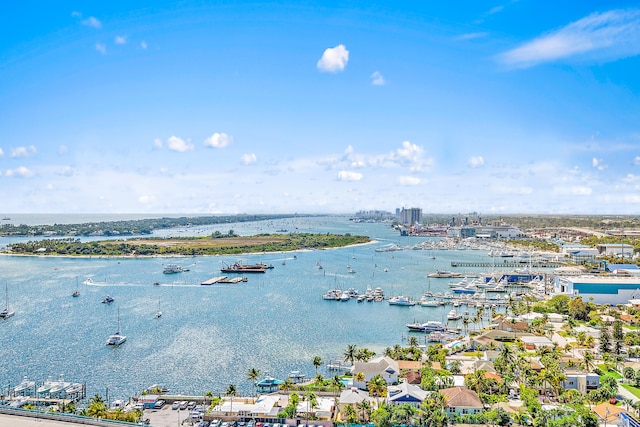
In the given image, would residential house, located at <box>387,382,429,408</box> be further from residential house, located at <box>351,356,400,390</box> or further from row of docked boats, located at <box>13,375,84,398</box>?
row of docked boats, located at <box>13,375,84,398</box>

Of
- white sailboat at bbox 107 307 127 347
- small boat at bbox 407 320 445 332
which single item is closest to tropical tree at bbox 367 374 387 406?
small boat at bbox 407 320 445 332

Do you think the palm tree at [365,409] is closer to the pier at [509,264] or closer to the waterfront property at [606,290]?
the waterfront property at [606,290]

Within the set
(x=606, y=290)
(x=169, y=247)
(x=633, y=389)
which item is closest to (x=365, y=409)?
(x=633, y=389)

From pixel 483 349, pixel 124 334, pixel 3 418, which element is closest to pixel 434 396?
pixel 483 349

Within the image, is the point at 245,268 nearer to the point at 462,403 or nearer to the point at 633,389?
the point at 462,403

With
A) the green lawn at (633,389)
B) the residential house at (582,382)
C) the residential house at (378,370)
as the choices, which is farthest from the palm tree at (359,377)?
the green lawn at (633,389)
